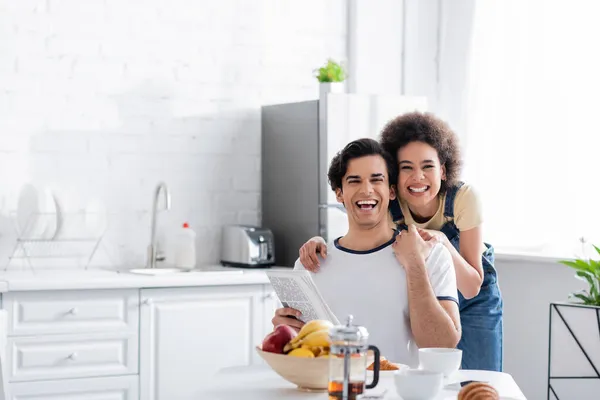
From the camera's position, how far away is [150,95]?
4.62 meters

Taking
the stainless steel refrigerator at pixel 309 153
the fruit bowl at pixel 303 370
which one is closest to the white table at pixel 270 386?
the fruit bowl at pixel 303 370

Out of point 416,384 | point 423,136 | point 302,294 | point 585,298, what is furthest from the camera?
point 585,298

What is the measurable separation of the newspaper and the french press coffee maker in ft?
1.68

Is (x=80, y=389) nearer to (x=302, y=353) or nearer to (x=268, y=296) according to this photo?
(x=268, y=296)

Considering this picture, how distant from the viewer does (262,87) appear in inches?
193

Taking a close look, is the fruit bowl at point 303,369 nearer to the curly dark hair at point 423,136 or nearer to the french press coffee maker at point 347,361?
the french press coffee maker at point 347,361

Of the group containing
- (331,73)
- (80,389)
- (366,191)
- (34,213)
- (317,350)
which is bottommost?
(80,389)

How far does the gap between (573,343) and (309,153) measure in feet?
4.95

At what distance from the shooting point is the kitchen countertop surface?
3.81m

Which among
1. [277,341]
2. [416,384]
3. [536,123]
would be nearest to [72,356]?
[277,341]

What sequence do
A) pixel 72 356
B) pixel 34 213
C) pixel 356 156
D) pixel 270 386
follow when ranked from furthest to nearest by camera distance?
pixel 34 213, pixel 72 356, pixel 356 156, pixel 270 386

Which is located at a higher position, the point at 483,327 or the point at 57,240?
the point at 57,240

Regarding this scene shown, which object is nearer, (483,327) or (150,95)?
(483,327)

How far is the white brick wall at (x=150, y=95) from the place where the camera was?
4.38 m
